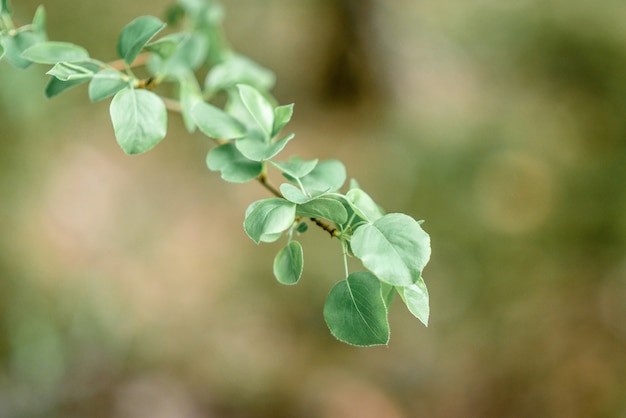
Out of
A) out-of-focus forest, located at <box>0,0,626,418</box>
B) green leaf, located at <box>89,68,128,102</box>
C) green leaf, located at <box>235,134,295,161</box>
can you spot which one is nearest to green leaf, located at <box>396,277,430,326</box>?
green leaf, located at <box>235,134,295,161</box>

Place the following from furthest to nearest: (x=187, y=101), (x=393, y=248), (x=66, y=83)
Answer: (x=187, y=101) → (x=66, y=83) → (x=393, y=248)

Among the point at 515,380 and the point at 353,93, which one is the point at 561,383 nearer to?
the point at 515,380

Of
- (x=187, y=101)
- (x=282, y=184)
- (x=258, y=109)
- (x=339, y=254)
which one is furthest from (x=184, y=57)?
(x=339, y=254)

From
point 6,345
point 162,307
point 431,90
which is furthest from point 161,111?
point 431,90

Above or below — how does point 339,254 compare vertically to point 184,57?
above

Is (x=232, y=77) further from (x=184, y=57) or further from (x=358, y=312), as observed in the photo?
(x=358, y=312)

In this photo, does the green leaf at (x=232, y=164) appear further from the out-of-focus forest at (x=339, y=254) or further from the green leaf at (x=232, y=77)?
the out-of-focus forest at (x=339, y=254)
